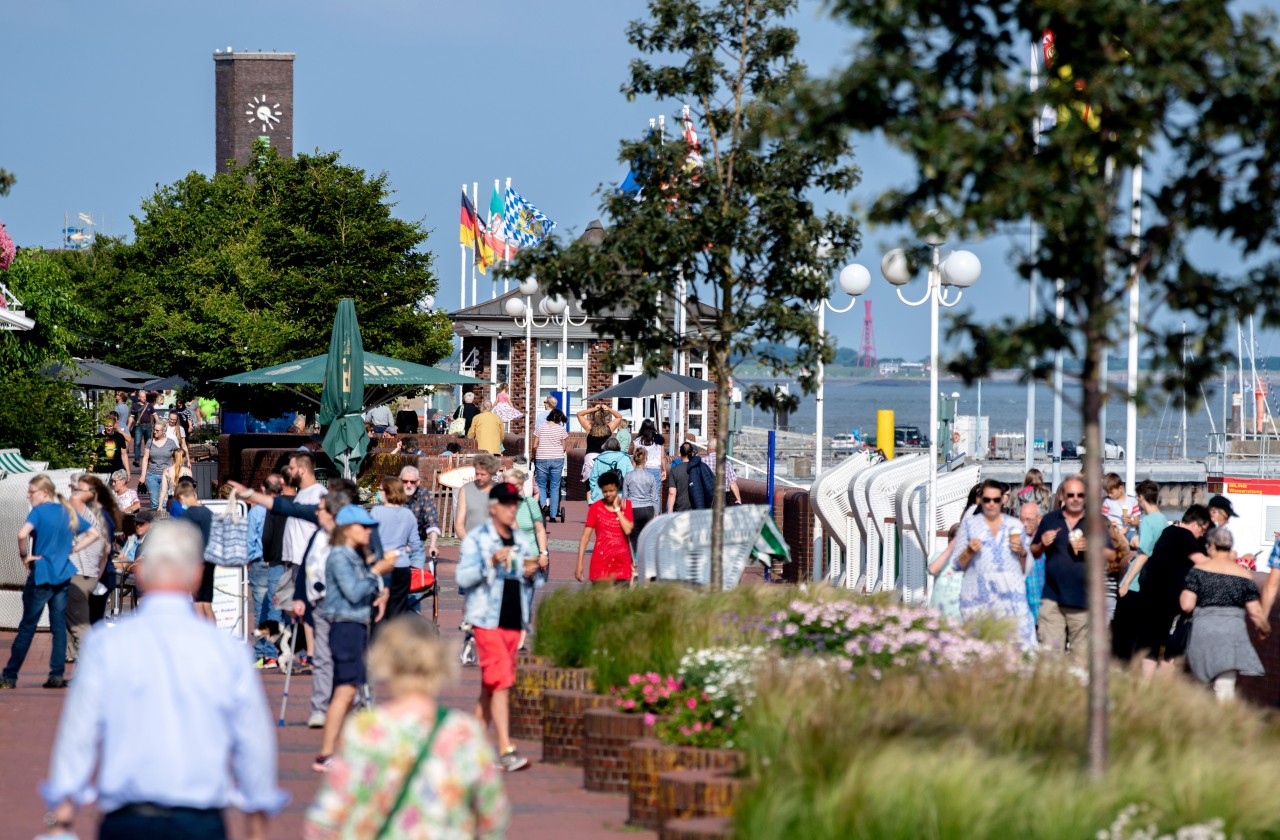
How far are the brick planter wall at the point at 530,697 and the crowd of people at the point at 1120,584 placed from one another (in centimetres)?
253

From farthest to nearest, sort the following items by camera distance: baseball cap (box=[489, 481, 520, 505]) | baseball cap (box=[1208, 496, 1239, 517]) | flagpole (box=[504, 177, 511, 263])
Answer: flagpole (box=[504, 177, 511, 263]) < baseball cap (box=[1208, 496, 1239, 517]) < baseball cap (box=[489, 481, 520, 505])

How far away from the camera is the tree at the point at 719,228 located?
42.3ft

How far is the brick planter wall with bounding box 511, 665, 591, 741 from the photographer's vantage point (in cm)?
1062

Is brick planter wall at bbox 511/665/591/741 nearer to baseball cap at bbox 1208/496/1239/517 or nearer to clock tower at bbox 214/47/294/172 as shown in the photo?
baseball cap at bbox 1208/496/1239/517

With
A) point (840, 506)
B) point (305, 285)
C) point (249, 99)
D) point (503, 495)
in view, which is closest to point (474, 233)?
point (305, 285)

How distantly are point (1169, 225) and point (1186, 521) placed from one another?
5.41 metres

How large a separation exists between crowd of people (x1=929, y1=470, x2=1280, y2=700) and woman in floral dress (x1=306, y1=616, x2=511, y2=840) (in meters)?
5.66

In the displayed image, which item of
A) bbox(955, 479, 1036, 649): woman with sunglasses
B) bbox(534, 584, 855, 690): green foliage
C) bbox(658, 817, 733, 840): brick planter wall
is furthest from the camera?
bbox(955, 479, 1036, 649): woman with sunglasses

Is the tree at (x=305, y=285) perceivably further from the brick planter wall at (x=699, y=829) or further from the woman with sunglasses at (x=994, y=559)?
the brick planter wall at (x=699, y=829)

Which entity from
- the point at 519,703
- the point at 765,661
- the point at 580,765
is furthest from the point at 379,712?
the point at 519,703

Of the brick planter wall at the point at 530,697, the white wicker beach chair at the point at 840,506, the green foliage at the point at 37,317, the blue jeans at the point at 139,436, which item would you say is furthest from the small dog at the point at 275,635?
the blue jeans at the point at 139,436

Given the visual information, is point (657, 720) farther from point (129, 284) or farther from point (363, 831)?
point (129, 284)

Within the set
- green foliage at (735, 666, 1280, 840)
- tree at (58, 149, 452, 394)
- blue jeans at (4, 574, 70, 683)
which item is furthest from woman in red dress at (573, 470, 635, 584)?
tree at (58, 149, 452, 394)

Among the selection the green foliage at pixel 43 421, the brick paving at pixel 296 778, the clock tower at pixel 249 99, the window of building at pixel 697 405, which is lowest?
the brick paving at pixel 296 778
